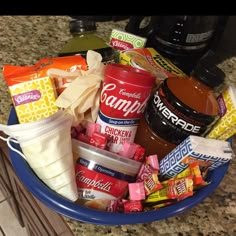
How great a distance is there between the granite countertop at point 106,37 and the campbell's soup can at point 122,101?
132 millimetres

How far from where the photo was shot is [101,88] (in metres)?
0.50

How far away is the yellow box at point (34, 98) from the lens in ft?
1.60

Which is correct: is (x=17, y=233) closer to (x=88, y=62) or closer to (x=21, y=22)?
(x=21, y=22)

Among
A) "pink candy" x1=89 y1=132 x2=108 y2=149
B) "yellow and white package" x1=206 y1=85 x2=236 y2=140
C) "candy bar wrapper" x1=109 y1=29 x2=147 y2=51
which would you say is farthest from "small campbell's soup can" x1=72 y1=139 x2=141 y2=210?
"candy bar wrapper" x1=109 y1=29 x2=147 y2=51

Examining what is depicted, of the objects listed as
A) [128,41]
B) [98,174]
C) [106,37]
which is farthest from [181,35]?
[98,174]

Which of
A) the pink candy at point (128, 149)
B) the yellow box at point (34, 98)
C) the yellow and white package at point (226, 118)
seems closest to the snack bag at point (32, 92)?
the yellow box at point (34, 98)

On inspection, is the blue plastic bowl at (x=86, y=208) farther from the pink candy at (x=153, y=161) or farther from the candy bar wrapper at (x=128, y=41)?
the candy bar wrapper at (x=128, y=41)

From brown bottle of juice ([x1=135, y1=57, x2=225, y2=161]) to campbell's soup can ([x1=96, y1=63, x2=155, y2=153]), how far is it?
21mm

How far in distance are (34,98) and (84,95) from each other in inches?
3.0

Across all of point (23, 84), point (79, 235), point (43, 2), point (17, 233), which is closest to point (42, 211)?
point (79, 235)

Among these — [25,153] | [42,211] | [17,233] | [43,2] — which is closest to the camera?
[43,2]

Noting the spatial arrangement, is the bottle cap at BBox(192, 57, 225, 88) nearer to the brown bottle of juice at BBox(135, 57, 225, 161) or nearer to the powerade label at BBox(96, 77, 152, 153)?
the brown bottle of juice at BBox(135, 57, 225, 161)

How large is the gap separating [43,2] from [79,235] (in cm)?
43

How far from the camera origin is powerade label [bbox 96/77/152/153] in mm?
455
